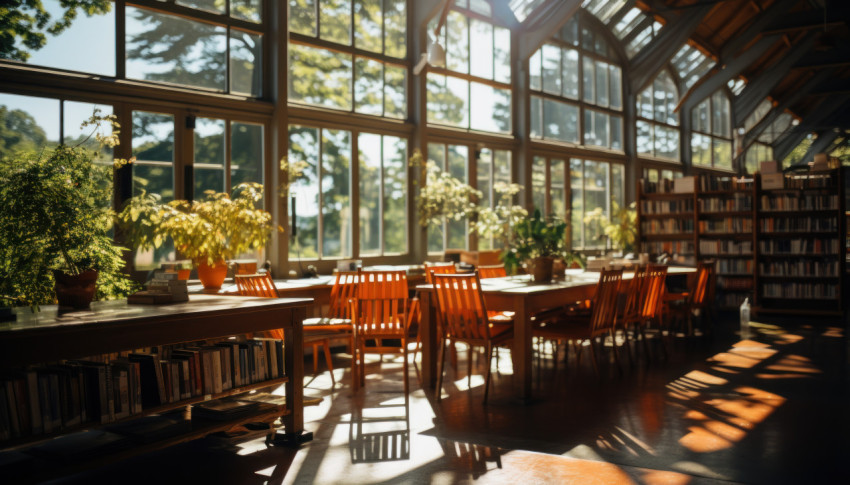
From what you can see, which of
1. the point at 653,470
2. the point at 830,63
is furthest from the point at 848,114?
the point at 653,470

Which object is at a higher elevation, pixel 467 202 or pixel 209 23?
pixel 209 23

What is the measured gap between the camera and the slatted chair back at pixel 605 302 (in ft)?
18.8

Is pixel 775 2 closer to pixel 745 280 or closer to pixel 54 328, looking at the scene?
pixel 745 280

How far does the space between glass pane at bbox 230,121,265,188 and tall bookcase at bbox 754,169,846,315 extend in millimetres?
7603

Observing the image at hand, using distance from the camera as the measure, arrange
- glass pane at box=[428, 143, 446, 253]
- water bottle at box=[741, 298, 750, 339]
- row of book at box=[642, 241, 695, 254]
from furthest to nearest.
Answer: row of book at box=[642, 241, 695, 254] < glass pane at box=[428, 143, 446, 253] < water bottle at box=[741, 298, 750, 339]

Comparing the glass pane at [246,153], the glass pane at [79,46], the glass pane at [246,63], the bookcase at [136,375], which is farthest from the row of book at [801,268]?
the glass pane at [79,46]

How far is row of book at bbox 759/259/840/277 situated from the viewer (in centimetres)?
1059

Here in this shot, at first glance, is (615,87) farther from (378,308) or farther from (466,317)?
(466,317)

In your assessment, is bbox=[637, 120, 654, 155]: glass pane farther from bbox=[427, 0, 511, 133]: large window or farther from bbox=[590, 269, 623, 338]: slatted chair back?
bbox=[590, 269, 623, 338]: slatted chair back

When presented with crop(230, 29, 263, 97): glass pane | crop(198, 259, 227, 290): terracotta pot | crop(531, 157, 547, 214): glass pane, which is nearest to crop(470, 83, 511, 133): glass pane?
crop(531, 157, 547, 214): glass pane

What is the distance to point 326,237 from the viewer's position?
891 centimetres

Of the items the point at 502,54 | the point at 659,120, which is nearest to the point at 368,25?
the point at 502,54

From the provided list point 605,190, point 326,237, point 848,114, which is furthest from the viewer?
point 848,114

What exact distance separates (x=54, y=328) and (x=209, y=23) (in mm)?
5457
